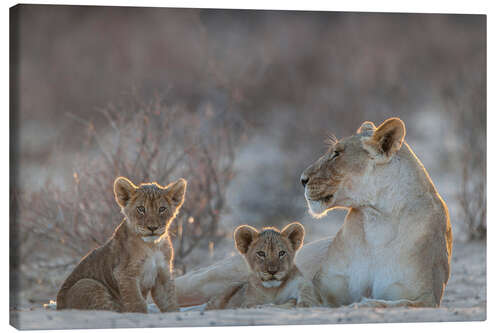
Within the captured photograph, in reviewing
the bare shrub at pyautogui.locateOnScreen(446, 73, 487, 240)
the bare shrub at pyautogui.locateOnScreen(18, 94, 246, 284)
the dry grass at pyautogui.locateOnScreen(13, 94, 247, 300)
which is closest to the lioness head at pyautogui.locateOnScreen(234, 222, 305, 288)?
the bare shrub at pyautogui.locateOnScreen(18, 94, 246, 284)

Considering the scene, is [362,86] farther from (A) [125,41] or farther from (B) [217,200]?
(B) [217,200]

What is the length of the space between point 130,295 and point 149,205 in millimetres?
563

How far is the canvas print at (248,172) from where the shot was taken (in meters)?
5.96

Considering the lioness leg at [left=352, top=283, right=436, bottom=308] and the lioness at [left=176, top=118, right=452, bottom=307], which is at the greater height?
the lioness at [left=176, top=118, right=452, bottom=307]

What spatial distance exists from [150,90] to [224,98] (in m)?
1.25

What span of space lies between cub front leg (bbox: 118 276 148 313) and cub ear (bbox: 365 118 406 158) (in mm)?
1741

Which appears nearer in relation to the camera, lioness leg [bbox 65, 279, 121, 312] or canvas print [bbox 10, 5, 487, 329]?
lioness leg [bbox 65, 279, 121, 312]

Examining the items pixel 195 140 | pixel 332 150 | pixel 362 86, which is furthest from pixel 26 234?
pixel 362 86

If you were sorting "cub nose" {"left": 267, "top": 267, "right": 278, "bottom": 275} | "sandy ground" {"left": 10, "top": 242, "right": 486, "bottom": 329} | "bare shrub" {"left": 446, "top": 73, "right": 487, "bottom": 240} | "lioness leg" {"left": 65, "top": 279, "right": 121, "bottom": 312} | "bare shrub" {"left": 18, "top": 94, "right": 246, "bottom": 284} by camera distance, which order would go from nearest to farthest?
"sandy ground" {"left": 10, "top": 242, "right": 486, "bottom": 329} < "lioness leg" {"left": 65, "top": 279, "right": 121, "bottom": 312} < "cub nose" {"left": 267, "top": 267, "right": 278, "bottom": 275} < "bare shrub" {"left": 18, "top": 94, "right": 246, "bottom": 284} < "bare shrub" {"left": 446, "top": 73, "right": 487, "bottom": 240}

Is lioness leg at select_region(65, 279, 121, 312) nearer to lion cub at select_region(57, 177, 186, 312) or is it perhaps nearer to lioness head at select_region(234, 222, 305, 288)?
lion cub at select_region(57, 177, 186, 312)

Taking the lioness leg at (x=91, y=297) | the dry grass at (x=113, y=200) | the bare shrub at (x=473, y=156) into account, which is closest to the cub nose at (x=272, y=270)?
the lioness leg at (x=91, y=297)

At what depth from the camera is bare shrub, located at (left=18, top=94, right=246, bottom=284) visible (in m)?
8.49

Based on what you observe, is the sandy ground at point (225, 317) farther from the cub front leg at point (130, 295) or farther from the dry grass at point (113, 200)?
the dry grass at point (113, 200)

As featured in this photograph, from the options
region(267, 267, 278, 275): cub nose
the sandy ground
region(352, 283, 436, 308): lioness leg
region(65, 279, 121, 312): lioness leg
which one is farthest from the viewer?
region(267, 267, 278, 275): cub nose
